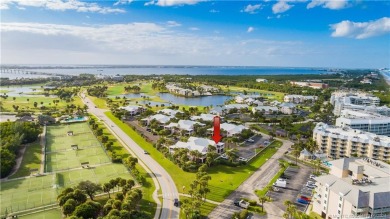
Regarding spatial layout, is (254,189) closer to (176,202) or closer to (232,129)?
(176,202)

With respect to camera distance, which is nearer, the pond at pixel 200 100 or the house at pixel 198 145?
the house at pixel 198 145

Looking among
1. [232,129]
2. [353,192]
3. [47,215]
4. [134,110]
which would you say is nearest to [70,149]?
[47,215]

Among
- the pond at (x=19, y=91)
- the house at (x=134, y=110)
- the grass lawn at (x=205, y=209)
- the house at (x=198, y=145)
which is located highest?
the pond at (x=19, y=91)

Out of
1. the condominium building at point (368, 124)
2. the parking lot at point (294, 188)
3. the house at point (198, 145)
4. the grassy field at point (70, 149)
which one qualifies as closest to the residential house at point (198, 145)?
the house at point (198, 145)

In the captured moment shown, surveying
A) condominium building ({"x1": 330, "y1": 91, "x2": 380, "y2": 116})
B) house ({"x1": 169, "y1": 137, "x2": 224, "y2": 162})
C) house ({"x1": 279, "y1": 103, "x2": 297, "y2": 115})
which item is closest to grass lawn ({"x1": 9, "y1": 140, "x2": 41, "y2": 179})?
house ({"x1": 169, "y1": 137, "x2": 224, "y2": 162})

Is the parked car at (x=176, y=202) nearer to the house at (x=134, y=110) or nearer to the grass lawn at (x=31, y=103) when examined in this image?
the house at (x=134, y=110)

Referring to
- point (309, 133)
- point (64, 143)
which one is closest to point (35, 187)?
point (64, 143)

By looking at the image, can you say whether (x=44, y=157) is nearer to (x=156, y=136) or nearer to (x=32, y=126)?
(x=32, y=126)

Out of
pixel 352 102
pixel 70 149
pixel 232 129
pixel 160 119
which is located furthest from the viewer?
pixel 352 102

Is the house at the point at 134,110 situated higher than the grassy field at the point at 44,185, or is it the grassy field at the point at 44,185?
the house at the point at 134,110
